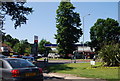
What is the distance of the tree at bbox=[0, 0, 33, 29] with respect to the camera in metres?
24.6

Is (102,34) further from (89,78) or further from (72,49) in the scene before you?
(89,78)

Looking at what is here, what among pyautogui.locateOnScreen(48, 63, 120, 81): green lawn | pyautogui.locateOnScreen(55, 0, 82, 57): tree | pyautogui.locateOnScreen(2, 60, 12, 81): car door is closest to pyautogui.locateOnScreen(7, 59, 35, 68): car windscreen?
pyautogui.locateOnScreen(2, 60, 12, 81): car door

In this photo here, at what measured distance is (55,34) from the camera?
55.3m

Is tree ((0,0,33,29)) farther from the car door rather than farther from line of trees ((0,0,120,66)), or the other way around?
the car door

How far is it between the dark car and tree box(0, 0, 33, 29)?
16.7 metres

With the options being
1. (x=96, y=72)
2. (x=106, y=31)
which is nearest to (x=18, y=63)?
(x=96, y=72)

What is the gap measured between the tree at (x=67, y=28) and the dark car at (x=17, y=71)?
43.7m

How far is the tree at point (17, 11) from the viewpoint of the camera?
24634 mm

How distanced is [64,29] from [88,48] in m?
29.6

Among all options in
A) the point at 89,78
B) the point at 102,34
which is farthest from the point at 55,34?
the point at 89,78

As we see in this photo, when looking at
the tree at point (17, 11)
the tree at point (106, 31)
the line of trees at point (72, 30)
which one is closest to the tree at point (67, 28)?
the line of trees at point (72, 30)

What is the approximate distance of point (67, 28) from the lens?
53.6m

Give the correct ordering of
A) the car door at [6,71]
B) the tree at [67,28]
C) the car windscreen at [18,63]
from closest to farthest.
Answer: the car door at [6,71] < the car windscreen at [18,63] < the tree at [67,28]

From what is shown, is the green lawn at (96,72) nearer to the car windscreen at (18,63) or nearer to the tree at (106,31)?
the car windscreen at (18,63)
